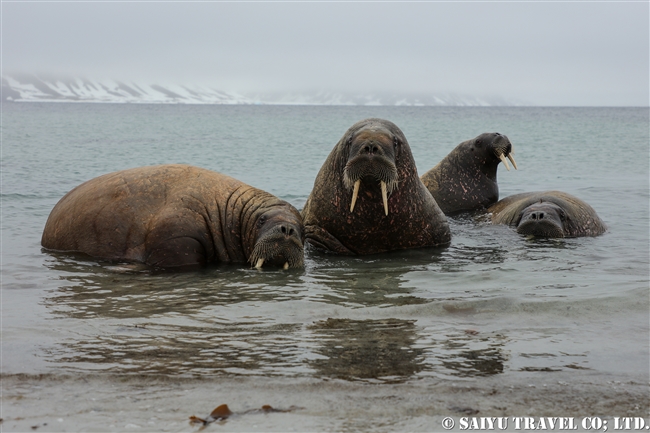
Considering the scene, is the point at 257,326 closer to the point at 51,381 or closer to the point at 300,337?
the point at 300,337

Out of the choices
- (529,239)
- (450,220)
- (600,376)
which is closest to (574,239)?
(529,239)

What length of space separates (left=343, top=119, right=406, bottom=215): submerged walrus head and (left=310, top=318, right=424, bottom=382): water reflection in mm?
2375

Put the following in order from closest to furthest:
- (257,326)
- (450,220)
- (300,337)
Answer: (300,337), (257,326), (450,220)

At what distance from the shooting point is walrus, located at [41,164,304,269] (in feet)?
24.5

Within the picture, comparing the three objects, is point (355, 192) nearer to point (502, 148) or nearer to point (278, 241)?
point (278, 241)

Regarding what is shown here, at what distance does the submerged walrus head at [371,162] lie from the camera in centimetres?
772

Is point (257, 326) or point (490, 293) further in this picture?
point (490, 293)

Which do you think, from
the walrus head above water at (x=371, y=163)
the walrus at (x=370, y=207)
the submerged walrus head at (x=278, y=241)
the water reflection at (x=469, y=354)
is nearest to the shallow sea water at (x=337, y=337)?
the water reflection at (x=469, y=354)

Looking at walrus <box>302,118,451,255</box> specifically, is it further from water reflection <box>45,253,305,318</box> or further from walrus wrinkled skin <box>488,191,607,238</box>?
walrus wrinkled skin <box>488,191,607,238</box>

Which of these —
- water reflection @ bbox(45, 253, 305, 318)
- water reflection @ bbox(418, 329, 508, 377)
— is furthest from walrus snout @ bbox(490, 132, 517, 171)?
water reflection @ bbox(418, 329, 508, 377)

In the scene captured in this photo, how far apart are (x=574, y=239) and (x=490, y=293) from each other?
3401mm

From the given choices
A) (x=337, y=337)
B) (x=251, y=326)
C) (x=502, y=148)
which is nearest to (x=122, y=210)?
(x=251, y=326)

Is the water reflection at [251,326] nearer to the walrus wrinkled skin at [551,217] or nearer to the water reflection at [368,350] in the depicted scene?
the water reflection at [368,350]

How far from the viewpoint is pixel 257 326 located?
18.3 feet
